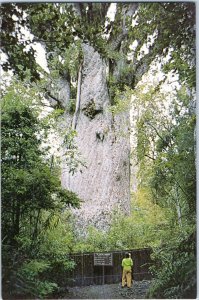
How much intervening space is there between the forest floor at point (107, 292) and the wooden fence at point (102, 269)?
0.04 m

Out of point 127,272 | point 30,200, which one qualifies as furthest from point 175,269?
point 30,200

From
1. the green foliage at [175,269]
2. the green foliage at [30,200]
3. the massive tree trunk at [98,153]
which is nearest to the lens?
the green foliage at [175,269]

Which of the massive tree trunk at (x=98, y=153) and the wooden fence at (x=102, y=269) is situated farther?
the massive tree trunk at (x=98, y=153)

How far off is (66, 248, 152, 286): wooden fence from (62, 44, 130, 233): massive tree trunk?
0.26 m

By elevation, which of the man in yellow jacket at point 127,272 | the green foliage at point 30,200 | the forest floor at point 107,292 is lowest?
Answer: the forest floor at point 107,292

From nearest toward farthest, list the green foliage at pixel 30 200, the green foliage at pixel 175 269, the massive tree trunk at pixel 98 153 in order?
the green foliage at pixel 175 269 → the green foliage at pixel 30 200 → the massive tree trunk at pixel 98 153

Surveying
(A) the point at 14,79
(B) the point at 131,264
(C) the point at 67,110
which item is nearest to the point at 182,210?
(B) the point at 131,264

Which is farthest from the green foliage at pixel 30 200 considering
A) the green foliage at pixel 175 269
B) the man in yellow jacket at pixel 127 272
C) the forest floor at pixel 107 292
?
the green foliage at pixel 175 269

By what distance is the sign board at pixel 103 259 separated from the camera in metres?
3.46

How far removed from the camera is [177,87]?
11.8ft

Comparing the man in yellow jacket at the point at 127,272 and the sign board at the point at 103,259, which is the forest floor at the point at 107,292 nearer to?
the man in yellow jacket at the point at 127,272

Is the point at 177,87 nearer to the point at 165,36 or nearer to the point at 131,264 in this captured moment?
the point at 165,36

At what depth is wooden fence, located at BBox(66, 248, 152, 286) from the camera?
3.42m

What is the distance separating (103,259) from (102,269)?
0.08 meters
